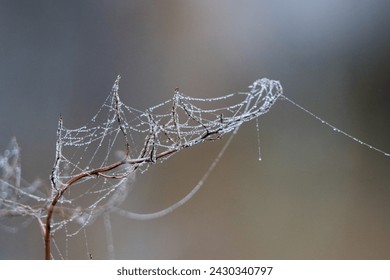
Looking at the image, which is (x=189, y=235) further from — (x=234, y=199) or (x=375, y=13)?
(x=375, y=13)

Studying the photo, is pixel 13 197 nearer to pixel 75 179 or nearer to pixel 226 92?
pixel 75 179

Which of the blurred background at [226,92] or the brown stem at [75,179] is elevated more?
the blurred background at [226,92]

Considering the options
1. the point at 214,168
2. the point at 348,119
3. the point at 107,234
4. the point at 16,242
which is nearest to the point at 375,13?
the point at 348,119

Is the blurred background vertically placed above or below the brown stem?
above

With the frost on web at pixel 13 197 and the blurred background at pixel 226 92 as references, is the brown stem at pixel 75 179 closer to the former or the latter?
the frost on web at pixel 13 197

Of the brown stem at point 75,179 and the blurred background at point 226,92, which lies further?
the blurred background at point 226,92

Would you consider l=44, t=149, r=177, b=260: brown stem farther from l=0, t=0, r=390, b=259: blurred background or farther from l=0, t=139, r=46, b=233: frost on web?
l=0, t=0, r=390, b=259: blurred background

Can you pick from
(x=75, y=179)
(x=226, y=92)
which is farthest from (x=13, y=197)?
(x=226, y=92)

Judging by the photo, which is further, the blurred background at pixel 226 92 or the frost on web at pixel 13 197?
the blurred background at pixel 226 92

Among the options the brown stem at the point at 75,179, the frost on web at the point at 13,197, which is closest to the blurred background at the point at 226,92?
the frost on web at the point at 13,197

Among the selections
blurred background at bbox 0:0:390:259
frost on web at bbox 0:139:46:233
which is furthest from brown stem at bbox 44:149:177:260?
blurred background at bbox 0:0:390:259
